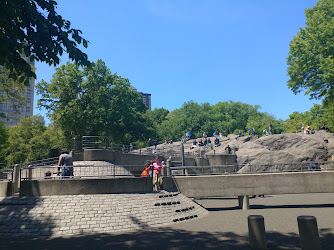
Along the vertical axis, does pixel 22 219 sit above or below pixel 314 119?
below

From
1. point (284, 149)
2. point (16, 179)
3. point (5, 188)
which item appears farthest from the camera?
point (284, 149)

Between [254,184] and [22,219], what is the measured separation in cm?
1298

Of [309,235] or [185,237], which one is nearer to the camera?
[309,235]

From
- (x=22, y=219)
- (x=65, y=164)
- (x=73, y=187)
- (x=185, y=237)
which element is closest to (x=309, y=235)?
(x=185, y=237)

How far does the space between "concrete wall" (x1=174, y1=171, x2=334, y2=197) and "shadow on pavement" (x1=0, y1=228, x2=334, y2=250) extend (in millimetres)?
6626

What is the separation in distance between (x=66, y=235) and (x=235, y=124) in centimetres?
7549

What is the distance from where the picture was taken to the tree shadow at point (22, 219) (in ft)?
36.1

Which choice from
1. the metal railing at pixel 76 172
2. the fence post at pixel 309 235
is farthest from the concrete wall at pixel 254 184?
the fence post at pixel 309 235

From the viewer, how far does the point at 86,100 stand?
123 ft

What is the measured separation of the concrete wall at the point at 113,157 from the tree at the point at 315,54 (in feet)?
65.5

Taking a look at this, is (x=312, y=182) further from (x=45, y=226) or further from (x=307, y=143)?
(x=307, y=143)

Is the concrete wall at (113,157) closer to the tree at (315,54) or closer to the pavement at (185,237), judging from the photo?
the pavement at (185,237)

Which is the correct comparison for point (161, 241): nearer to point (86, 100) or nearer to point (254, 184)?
point (254, 184)

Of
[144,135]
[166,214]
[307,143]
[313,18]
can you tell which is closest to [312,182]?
[166,214]
